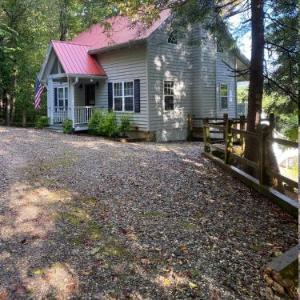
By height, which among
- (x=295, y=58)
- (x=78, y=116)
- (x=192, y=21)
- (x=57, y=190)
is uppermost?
(x=192, y=21)

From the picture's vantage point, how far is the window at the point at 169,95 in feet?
58.6

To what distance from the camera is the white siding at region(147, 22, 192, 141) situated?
17.1m

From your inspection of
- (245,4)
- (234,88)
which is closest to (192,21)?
(245,4)

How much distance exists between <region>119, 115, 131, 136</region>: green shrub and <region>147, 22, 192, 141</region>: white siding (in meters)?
1.08

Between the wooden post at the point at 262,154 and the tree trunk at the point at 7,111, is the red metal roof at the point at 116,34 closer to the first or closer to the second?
the tree trunk at the point at 7,111

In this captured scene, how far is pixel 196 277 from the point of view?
175 inches

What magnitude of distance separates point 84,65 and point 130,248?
15.0 metres

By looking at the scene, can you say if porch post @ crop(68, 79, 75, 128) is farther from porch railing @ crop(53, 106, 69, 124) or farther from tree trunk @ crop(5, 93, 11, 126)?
tree trunk @ crop(5, 93, 11, 126)

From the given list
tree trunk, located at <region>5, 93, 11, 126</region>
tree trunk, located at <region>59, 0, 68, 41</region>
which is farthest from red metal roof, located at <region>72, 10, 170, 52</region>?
tree trunk, located at <region>5, 93, 11, 126</region>

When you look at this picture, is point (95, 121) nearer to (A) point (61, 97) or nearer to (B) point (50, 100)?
(A) point (61, 97)

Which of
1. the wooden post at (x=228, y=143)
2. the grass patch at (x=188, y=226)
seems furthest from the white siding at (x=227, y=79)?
the grass patch at (x=188, y=226)

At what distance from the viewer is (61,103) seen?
68.9 ft

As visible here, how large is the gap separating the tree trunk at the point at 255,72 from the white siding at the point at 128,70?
7.99 metres

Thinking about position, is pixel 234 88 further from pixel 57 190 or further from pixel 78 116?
pixel 57 190
